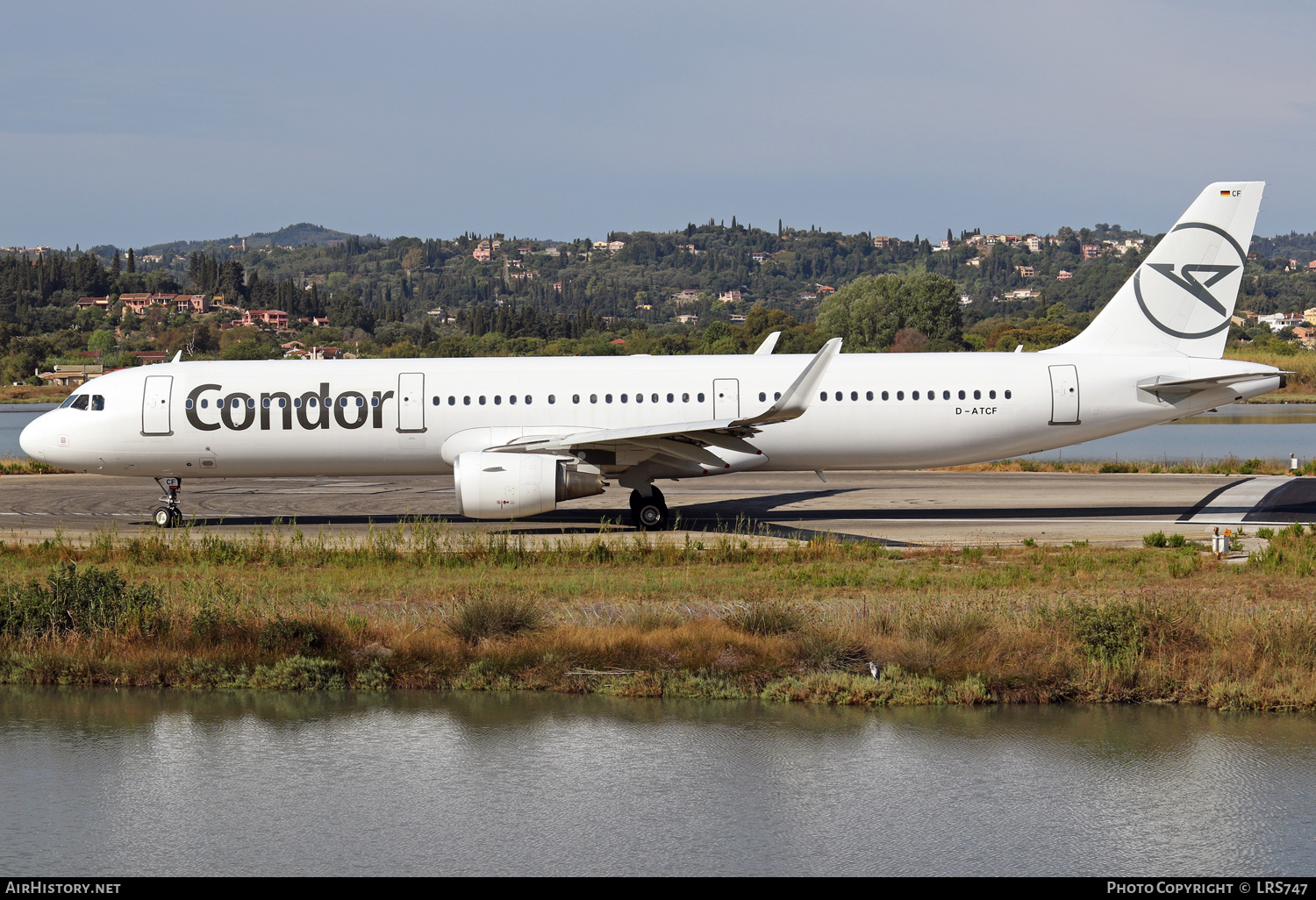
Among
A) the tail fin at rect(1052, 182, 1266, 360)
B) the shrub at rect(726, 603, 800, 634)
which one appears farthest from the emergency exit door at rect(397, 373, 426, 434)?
the tail fin at rect(1052, 182, 1266, 360)

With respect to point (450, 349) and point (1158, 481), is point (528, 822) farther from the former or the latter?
point (450, 349)

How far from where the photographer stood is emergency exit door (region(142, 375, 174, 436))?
87.0ft

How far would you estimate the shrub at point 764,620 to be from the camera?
14812mm

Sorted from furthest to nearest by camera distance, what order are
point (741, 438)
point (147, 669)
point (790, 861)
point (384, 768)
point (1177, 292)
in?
point (1177, 292), point (741, 438), point (147, 669), point (384, 768), point (790, 861)

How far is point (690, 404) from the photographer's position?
87.0ft

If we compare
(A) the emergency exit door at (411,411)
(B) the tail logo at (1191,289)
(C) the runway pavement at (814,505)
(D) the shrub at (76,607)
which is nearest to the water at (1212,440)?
(C) the runway pavement at (814,505)

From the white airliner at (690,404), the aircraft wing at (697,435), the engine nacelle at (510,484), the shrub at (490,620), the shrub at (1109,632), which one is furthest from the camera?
the white airliner at (690,404)

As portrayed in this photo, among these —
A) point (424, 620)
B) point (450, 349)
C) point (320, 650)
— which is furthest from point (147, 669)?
point (450, 349)

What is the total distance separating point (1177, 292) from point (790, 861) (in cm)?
2195

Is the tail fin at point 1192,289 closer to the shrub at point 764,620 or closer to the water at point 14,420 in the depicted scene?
the shrub at point 764,620

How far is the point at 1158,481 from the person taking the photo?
34.4m

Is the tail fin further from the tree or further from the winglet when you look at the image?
the tree

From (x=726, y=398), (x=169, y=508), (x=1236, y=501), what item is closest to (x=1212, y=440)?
(x=1236, y=501)

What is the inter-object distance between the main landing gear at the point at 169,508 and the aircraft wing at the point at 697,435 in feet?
24.5
